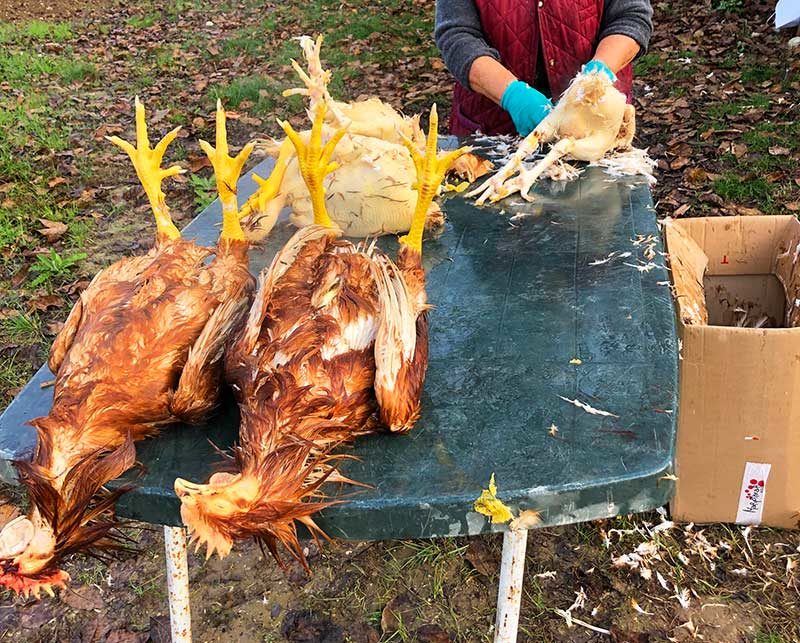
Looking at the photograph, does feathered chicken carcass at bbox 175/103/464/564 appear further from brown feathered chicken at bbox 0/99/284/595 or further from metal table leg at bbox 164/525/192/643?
metal table leg at bbox 164/525/192/643

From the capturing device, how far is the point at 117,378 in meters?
1.29

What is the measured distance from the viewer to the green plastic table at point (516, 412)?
1221 millimetres

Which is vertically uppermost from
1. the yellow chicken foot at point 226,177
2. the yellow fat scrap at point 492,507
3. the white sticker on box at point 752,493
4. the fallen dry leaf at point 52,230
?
the yellow chicken foot at point 226,177

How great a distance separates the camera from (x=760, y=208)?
162 inches

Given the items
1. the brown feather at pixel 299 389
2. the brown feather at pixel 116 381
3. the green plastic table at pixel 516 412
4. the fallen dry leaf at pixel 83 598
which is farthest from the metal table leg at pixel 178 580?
the fallen dry leaf at pixel 83 598

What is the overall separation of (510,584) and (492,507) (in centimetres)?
44

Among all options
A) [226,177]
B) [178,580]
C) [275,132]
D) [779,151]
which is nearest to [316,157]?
[226,177]

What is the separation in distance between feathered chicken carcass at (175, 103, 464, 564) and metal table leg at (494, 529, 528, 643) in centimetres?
35

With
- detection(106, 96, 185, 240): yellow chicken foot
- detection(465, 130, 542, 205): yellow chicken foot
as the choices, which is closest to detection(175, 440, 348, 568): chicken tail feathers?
detection(106, 96, 185, 240): yellow chicken foot

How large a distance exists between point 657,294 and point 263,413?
1.09 meters

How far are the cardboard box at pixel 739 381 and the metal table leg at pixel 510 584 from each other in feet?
2.55

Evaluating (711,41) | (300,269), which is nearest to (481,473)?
(300,269)

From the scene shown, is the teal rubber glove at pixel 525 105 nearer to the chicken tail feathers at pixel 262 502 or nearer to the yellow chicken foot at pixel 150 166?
the yellow chicken foot at pixel 150 166

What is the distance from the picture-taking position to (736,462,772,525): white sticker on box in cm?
228
